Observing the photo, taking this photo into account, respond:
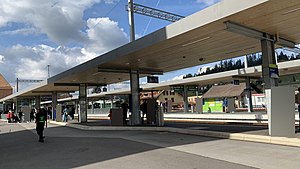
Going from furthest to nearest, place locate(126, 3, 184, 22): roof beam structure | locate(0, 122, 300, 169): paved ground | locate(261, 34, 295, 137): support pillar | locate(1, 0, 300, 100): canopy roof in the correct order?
locate(126, 3, 184, 22): roof beam structure, locate(261, 34, 295, 137): support pillar, locate(1, 0, 300, 100): canopy roof, locate(0, 122, 300, 169): paved ground

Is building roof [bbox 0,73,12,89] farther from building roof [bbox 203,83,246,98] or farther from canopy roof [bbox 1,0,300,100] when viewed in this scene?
canopy roof [bbox 1,0,300,100]

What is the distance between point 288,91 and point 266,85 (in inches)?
57.5

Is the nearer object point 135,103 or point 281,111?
point 281,111

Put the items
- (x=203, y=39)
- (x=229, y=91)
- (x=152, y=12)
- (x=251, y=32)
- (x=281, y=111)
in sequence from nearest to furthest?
(x=281, y=111), (x=251, y=32), (x=203, y=39), (x=152, y=12), (x=229, y=91)

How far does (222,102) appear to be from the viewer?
40438mm

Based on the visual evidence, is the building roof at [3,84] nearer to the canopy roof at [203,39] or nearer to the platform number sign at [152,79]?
the canopy roof at [203,39]

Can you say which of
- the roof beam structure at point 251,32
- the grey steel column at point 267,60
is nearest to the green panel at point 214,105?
the roof beam structure at point 251,32

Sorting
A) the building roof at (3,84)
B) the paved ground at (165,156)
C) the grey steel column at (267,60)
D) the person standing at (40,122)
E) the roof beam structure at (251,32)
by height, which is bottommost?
the paved ground at (165,156)

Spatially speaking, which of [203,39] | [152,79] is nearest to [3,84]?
[152,79]

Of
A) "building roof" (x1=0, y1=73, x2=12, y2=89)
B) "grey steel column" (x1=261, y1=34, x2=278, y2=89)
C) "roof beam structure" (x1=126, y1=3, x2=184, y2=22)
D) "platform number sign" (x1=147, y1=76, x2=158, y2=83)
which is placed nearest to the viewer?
"grey steel column" (x1=261, y1=34, x2=278, y2=89)

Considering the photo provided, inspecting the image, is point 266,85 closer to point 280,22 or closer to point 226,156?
point 280,22

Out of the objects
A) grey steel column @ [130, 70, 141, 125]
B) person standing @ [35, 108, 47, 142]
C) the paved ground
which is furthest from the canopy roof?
person standing @ [35, 108, 47, 142]

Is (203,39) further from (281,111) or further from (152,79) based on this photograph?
(152,79)

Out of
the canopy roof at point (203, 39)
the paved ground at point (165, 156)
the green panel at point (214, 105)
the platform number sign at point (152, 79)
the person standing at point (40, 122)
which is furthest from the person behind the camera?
the green panel at point (214, 105)
